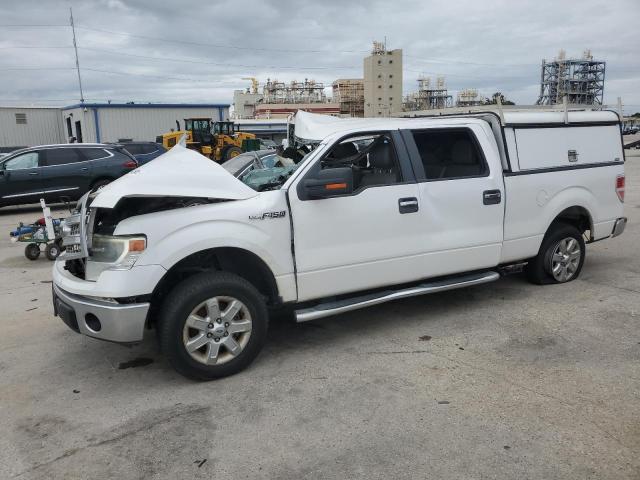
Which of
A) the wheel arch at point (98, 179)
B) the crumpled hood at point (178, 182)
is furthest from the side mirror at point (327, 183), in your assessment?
the wheel arch at point (98, 179)

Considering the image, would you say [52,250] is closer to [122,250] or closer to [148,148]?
[122,250]

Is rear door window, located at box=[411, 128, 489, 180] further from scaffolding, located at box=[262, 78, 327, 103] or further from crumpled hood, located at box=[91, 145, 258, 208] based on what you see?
scaffolding, located at box=[262, 78, 327, 103]

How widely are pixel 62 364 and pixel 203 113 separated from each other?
3259cm

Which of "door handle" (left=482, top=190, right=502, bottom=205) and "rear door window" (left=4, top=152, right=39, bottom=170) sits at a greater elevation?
"rear door window" (left=4, top=152, right=39, bottom=170)

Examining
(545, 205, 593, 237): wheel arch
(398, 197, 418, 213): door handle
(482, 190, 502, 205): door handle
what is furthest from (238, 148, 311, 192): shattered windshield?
(545, 205, 593, 237): wheel arch

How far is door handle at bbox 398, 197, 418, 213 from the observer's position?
4461 mm

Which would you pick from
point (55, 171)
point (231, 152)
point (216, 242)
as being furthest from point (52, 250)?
point (231, 152)

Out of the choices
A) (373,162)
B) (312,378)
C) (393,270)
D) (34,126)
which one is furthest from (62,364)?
(34,126)

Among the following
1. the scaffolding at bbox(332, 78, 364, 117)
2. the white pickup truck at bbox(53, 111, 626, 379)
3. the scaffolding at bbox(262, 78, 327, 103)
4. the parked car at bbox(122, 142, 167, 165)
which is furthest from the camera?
the scaffolding at bbox(262, 78, 327, 103)

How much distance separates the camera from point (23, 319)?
5293 millimetres

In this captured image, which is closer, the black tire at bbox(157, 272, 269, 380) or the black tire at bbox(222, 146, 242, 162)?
the black tire at bbox(157, 272, 269, 380)

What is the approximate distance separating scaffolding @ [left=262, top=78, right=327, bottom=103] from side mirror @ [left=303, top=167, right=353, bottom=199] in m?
110

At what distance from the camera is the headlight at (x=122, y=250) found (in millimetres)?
3547

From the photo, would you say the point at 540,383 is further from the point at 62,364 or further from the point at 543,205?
the point at 62,364
